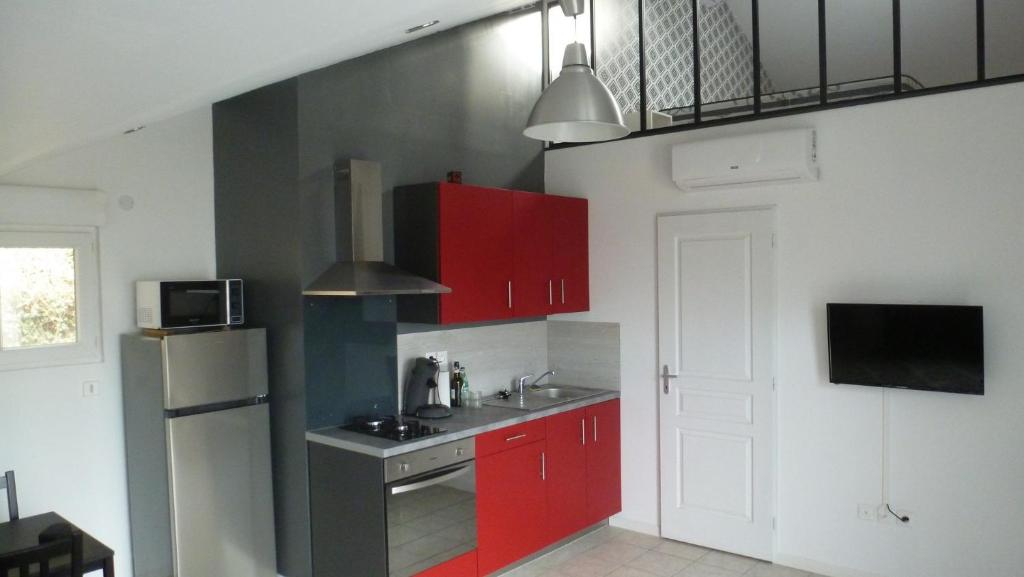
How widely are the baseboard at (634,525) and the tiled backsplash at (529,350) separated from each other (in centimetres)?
91

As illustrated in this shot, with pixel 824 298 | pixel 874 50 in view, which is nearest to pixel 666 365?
pixel 824 298

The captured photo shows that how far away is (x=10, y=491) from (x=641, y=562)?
324 centimetres

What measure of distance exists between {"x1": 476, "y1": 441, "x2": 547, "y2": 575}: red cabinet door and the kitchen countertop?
0.59ft

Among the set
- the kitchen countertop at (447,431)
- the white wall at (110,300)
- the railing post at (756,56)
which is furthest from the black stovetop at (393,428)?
the railing post at (756,56)

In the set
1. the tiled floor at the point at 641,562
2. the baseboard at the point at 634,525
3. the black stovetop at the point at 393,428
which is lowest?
the tiled floor at the point at 641,562

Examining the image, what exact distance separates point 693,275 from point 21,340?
3638 millimetres

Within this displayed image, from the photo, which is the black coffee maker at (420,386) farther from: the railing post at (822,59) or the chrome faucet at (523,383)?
the railing post at (822,59)

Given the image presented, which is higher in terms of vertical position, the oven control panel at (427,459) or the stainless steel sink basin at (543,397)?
the stainless steel sink basin at (543,397)

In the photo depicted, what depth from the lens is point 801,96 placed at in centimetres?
416

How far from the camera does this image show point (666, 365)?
4.48m

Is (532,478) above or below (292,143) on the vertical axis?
below

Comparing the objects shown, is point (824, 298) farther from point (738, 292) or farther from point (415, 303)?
point (415, 303)

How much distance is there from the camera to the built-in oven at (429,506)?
3244mm

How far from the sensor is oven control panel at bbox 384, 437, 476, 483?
323cm
